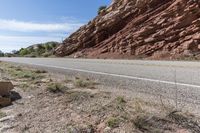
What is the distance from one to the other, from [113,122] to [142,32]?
86.4 ft

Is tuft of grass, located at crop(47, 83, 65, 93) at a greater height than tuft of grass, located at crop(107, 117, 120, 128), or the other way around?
tuft of grass, located at crop(47, 83, 65, 93)

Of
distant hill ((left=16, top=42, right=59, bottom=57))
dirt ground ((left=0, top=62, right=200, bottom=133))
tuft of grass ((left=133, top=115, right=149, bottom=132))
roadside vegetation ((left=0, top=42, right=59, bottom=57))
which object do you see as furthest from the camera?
roadside vegetation ((left=0, top=42, right=59, bottom=57))

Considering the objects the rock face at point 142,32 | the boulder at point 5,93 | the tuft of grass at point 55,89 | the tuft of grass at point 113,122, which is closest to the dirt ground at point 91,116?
the tuft of grass at point 113,122

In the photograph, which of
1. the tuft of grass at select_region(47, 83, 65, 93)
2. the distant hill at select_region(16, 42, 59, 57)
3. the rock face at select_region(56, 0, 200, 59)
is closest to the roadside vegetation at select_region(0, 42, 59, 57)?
the distant hill at select_region(16, 42, 59, 57)

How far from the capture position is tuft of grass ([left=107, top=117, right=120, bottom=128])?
5.22m

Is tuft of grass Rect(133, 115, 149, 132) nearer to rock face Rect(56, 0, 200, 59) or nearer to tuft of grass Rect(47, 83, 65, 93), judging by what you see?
tuft of grass Rect(47, 83, 65, 93)

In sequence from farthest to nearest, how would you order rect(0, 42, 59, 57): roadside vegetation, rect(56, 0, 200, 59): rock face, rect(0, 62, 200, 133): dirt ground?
1. rect(0, 42, 59, 57): roadside vegetation
2. rect(56, 0, 200, 59): rock face
3. rect(0, 62, 200, 133): dirt ground

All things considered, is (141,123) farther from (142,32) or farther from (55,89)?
(142,32)

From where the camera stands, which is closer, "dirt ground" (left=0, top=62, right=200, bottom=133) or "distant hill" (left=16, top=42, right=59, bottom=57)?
"dirt ground" (left=0, top=62, right=200, bottom=133)

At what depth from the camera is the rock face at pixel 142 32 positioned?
26.7m

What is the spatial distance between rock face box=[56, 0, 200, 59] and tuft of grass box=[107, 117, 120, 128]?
765 inches

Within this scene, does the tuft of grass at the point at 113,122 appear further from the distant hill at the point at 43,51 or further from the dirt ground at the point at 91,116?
the distant hill at the point at 43,51

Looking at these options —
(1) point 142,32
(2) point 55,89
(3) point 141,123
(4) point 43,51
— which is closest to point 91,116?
(3) point 141,123

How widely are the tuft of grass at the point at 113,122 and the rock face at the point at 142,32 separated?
63.8ft
